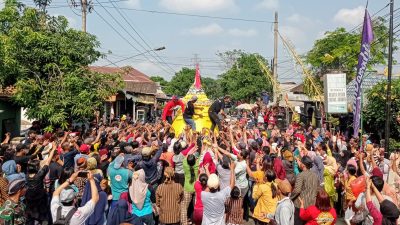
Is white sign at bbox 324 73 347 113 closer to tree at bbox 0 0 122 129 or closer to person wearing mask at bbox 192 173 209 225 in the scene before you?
tree at bbox 0 0 122 129

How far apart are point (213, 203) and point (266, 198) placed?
1059 millimetres

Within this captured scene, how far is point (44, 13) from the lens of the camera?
1598cm

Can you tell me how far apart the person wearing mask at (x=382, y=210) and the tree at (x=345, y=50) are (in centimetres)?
2731

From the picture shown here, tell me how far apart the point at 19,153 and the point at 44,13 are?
8754mm

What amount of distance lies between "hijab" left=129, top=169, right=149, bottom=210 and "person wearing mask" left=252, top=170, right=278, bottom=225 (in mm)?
1806

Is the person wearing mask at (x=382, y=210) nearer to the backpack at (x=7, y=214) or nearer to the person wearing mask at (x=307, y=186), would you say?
the person wearing mask at (x=307, y=186)

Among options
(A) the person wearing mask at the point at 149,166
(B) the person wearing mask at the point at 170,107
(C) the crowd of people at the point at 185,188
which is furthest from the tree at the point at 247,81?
(A) the person wearing mask at the point at 149,166

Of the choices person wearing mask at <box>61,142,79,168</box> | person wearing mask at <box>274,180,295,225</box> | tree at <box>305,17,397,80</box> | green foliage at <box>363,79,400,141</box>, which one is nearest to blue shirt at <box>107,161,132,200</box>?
person wearing mask at <box>61,142,79,168</box>

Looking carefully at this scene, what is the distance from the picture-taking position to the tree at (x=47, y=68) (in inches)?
576

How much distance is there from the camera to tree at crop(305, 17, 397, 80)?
33000 millimetres

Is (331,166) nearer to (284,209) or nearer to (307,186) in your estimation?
(307,186)

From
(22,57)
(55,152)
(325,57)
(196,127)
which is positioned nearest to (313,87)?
(325,57)

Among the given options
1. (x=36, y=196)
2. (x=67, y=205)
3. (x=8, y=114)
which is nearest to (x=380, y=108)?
(x=8, y=114)

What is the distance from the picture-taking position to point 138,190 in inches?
267
